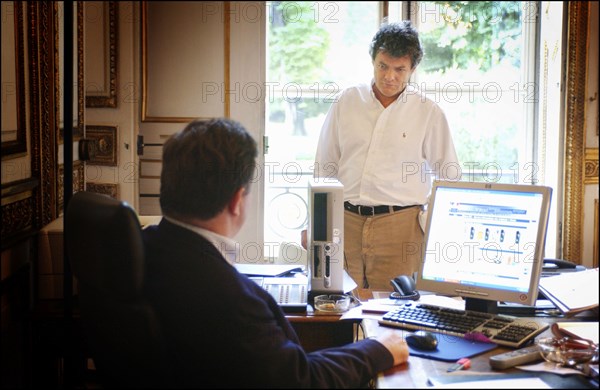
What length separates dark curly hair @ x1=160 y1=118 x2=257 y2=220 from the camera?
167 centimetres

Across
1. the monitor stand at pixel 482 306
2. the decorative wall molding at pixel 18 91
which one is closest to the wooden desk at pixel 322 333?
the monitor stand at pixel 482 306

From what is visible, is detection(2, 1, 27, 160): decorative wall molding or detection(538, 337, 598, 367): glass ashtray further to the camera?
detection(2, 1, 27, 160): decorative wall molding

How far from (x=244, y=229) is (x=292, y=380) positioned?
3.21 metres

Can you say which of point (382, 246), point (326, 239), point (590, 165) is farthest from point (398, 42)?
point (590, 165)

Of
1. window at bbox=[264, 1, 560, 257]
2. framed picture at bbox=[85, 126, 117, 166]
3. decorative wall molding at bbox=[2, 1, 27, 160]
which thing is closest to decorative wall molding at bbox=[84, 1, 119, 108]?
framed picture at bbox=[85, 126, 117, 166]

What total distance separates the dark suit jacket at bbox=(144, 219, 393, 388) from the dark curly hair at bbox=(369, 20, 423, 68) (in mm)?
1681

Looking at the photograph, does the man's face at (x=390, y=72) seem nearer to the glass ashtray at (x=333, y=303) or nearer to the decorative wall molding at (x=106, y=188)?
the glass ashtray at (x=333, y=303)

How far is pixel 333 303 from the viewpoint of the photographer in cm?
235

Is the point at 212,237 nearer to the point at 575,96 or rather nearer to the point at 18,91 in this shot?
the point at 18,91

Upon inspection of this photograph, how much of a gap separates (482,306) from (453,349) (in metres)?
0.37

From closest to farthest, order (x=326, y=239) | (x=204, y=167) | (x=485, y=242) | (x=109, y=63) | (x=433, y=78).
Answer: (x=204, y=167), (x=485, y=242), (x=326, y=239), (x=109, y=63), (x=433, y=78)

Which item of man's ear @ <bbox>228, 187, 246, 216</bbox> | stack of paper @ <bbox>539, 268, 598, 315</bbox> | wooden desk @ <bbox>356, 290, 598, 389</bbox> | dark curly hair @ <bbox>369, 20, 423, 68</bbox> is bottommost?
wooden desk @ <bbox>356, 290, 598, 389</bbox>

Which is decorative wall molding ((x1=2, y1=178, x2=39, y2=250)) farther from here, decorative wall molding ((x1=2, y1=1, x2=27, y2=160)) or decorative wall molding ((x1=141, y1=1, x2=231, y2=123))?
decorative wall molding ((x1=141, y1=1, x2=231, y2=123))

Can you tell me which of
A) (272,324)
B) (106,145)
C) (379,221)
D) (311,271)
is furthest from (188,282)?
(106,145)
